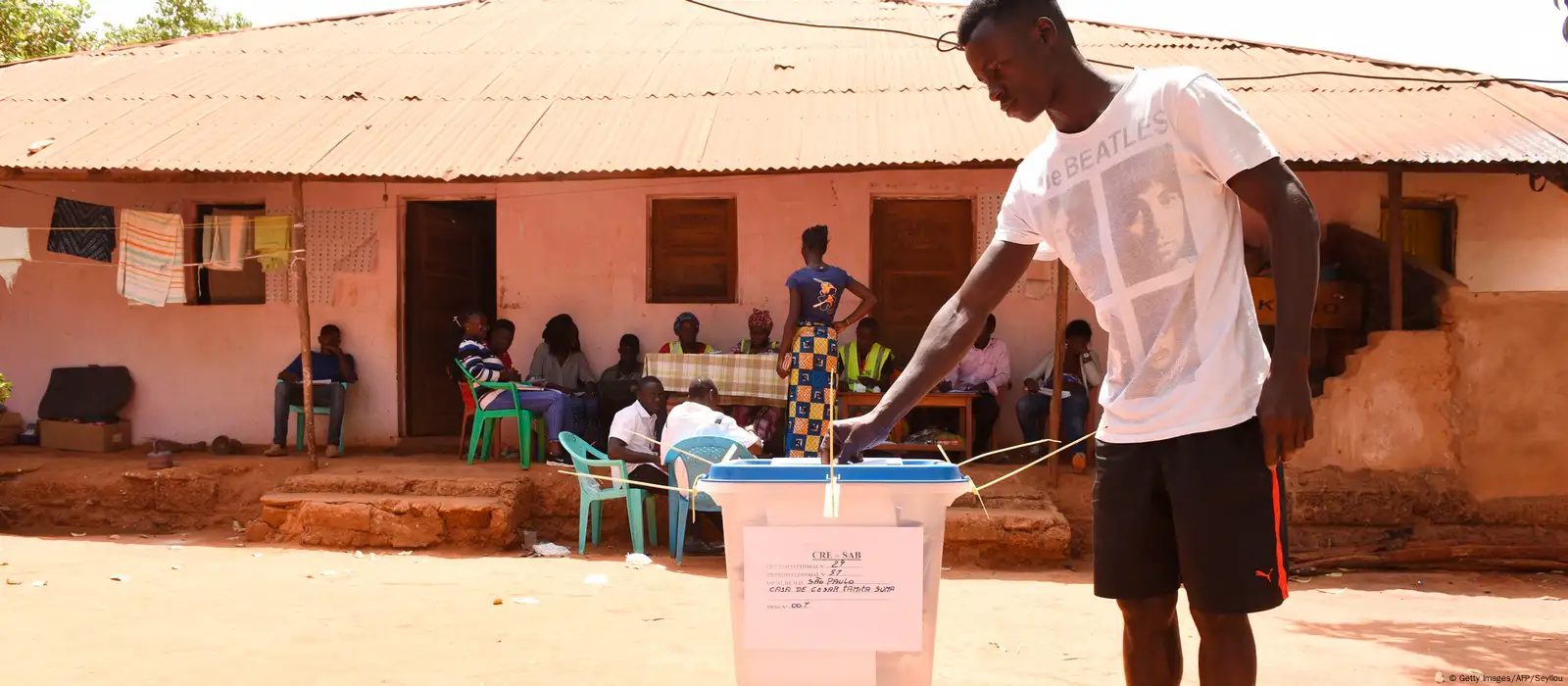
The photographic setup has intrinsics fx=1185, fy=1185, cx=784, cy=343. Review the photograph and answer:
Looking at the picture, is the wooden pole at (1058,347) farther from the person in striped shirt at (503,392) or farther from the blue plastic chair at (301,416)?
the blue plastic chair at (301,416)

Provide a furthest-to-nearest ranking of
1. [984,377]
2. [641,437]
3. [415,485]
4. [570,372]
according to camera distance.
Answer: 1. [570,372]
2. [984,377]
3. [415,485]
4. [641,437]

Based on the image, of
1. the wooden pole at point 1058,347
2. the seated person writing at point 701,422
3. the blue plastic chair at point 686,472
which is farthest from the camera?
the wooden pole at point 1058,347


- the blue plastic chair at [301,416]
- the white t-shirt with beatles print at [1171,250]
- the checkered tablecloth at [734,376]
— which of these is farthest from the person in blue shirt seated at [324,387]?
the white t-shirt with beatles print at [1171,250]

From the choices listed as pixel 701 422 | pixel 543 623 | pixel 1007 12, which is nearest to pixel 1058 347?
pixel 701 422

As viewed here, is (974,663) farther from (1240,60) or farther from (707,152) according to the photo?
(1240,60)

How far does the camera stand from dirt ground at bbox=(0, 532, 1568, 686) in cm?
451

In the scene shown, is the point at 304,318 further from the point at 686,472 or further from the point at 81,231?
the point at 686,472

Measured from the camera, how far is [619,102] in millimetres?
9414

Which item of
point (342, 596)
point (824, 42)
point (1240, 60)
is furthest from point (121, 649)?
point (1240, 60)

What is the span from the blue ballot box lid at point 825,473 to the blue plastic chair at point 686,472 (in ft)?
13.3

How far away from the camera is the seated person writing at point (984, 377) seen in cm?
891

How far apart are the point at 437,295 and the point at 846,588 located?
8697 millimetres

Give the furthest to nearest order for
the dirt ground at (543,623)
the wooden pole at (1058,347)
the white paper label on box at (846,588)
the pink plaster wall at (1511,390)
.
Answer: the wooden pole at (1058,347), the pink plaster wall at (1511,390), the dirt ground at (543,623), the white paper label on box at (846,588)

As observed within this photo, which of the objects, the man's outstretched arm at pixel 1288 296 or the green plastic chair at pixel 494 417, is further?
the green plastic chair at pixel 494 417
